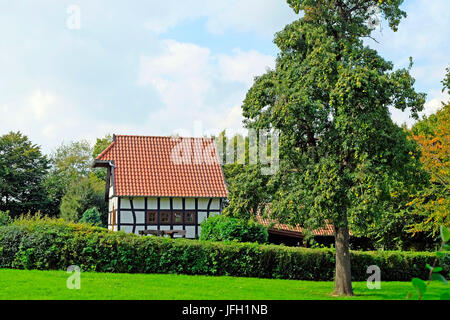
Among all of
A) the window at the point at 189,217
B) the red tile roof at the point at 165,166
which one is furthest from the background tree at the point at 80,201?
the window at the point at 189,217

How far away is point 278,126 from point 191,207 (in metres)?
14.3

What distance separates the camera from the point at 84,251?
18.2m

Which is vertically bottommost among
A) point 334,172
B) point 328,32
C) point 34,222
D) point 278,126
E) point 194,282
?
point 194,282

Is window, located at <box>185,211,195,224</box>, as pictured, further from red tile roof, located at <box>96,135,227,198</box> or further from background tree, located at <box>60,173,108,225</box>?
background tree, located at <box>60,173,108,225</box>

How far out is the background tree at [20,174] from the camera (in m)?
42.9

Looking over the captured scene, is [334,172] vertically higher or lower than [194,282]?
higher

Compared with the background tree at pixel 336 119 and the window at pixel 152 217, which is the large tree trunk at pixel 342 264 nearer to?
the background tree at pixel 336 119

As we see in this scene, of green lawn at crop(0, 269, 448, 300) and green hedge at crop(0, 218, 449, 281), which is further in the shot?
green hedge at crop(0, 218, 449, 281)

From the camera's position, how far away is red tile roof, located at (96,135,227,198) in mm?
28812

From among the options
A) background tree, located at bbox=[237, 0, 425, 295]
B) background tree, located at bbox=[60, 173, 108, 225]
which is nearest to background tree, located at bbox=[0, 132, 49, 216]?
background tree, located at bbox=[60, 173, 108, 225]

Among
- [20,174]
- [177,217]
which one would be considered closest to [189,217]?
[177,217]

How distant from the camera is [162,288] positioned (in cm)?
1454
